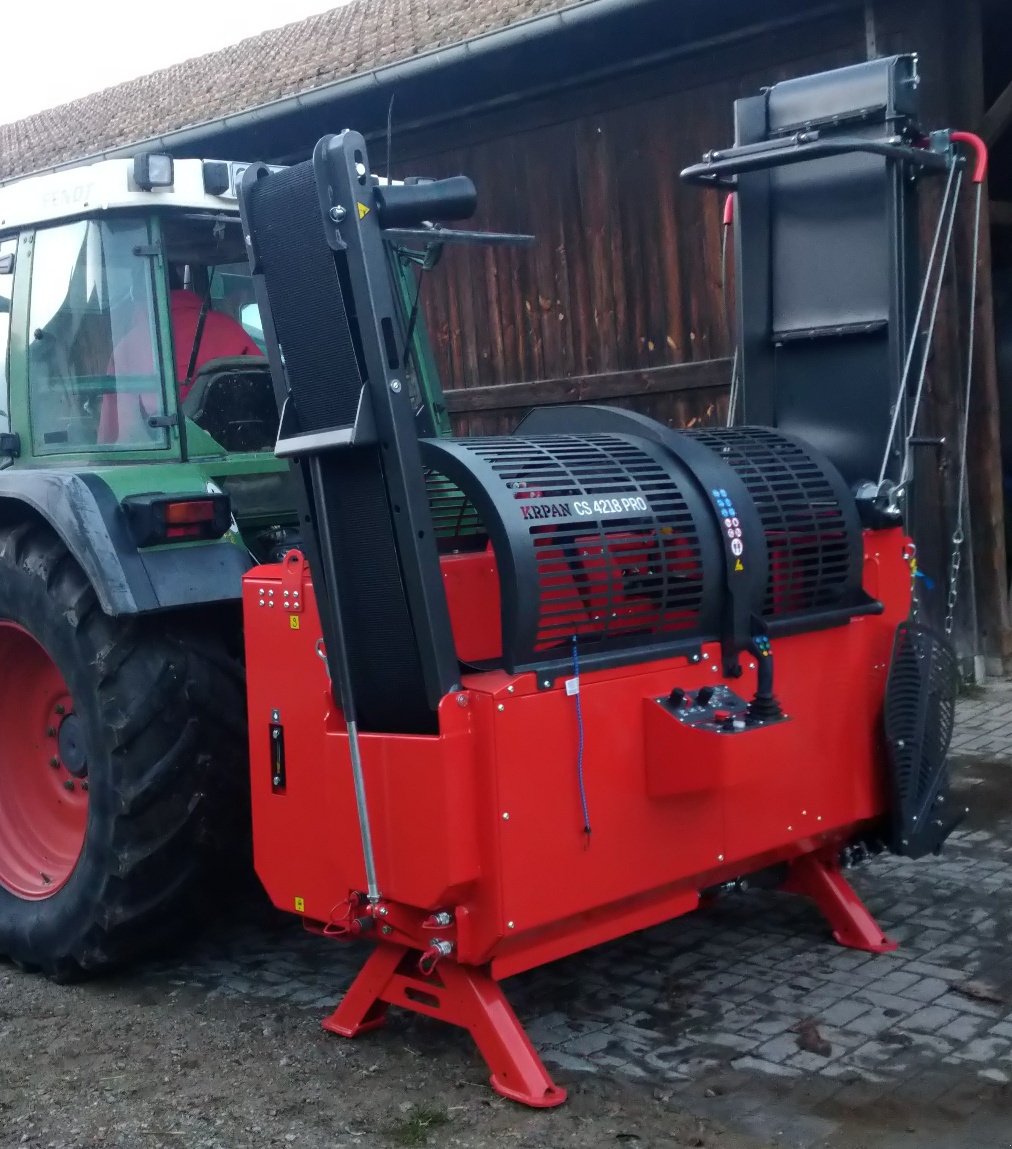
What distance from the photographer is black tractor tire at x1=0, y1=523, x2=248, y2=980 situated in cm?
354

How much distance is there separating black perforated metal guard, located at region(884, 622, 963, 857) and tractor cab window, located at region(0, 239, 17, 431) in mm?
2641

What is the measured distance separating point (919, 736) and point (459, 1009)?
54.8 inches

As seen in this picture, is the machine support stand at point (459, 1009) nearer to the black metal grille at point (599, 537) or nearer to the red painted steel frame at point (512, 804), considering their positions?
the red painted steel frame at point (512, 804)

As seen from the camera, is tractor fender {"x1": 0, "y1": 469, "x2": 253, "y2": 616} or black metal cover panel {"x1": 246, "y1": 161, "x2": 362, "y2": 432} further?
tractor fender {"x1": 0, "y1": 469, "x2": 253, "y2": 616}

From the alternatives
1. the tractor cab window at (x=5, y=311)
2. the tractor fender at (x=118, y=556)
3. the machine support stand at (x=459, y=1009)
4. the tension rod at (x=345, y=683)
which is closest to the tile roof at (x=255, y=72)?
the tractor cab window at (x=5, y=311)

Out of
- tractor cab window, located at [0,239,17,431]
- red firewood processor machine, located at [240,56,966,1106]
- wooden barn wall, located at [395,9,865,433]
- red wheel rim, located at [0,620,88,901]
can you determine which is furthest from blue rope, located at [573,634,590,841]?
wooden barn wall, located at [395,9,865,433]

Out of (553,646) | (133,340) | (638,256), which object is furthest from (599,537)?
(638,256)

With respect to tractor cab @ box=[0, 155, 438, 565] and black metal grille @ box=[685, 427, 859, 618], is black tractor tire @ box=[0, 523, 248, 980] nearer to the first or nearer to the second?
tractor cab @ box=[0, 155, 438, 565]

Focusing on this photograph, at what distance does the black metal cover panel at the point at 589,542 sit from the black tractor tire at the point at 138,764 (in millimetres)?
941

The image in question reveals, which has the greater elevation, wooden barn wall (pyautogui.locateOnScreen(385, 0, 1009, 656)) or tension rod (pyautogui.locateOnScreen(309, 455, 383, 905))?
wooden barn wall (pyautogui.locateOnScreen(385, 0, 1009, 656))

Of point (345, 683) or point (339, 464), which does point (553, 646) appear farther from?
point (339, 464)

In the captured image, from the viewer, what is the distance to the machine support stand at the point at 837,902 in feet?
12.5

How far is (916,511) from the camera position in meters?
6.96

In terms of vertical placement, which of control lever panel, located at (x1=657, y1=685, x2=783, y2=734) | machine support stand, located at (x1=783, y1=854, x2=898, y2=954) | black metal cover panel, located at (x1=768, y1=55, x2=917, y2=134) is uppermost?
black metal cover panel, located at (x1=768, y1=55, x2=917, y2=134)
